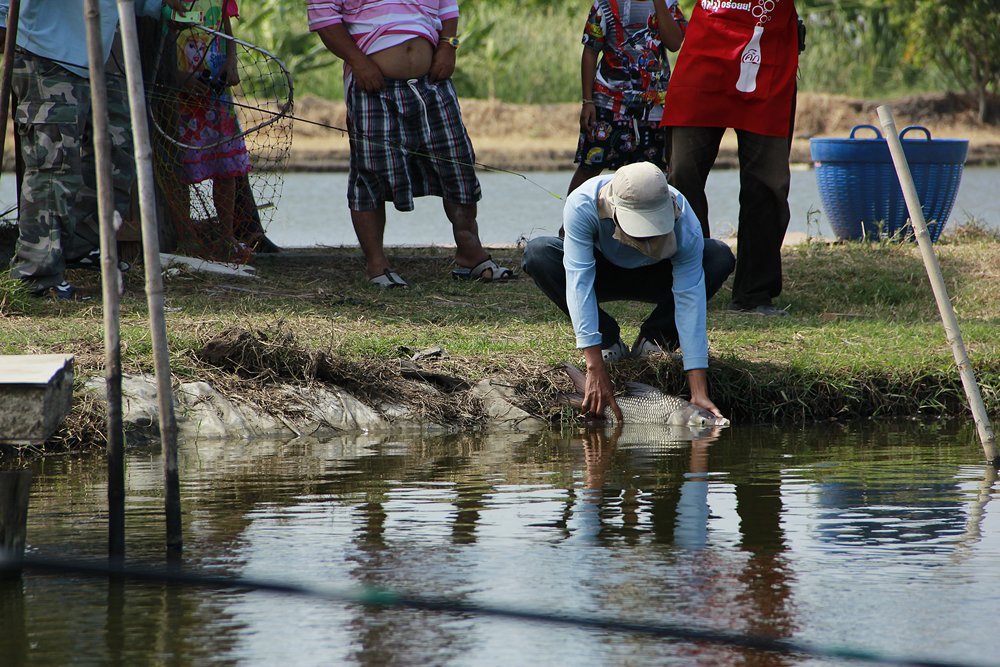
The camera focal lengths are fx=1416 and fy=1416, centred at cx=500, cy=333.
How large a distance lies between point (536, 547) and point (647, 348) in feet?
6.44

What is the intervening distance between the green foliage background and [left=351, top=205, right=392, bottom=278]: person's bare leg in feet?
41.3

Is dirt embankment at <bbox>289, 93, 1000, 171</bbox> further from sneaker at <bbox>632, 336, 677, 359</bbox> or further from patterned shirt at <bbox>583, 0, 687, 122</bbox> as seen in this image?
sneaker at <bbox>632, 336, 677, 359</bbox>

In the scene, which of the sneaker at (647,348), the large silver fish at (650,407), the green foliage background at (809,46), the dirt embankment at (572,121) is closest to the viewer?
the large silver fish at (650,407)

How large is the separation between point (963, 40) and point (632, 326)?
14.1 metres

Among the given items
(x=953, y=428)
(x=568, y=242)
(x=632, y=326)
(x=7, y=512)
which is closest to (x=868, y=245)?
(x=632, y=326)

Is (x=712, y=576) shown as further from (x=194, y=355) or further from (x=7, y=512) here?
(x=194, y=355)

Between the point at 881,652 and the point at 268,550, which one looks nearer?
the point at 881,652

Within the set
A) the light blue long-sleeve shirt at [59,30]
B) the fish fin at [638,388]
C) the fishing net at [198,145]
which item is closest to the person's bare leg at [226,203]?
the fishing net at [198,145]

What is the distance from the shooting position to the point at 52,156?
5953mm

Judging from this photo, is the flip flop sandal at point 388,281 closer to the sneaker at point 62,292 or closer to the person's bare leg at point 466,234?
the person's bare leg at point 466,234

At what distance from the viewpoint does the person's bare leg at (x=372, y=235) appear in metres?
7.02

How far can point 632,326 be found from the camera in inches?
240

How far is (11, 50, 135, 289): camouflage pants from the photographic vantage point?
234 inches

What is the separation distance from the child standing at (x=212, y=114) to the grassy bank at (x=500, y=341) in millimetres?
627
